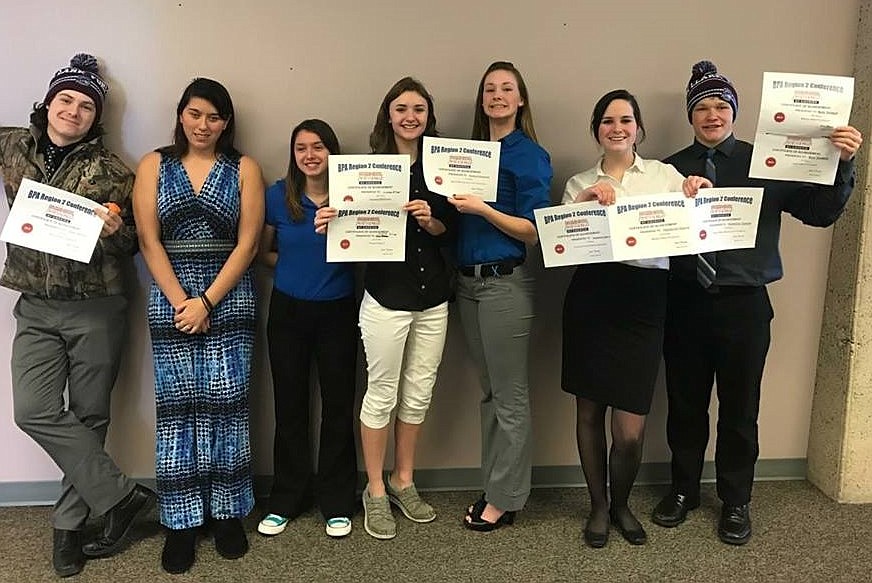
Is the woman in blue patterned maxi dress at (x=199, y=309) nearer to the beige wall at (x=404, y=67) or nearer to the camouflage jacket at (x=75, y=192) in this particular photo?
the camouflage jacket at (x=75, y=192)

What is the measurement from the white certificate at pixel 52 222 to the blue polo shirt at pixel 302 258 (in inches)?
24.5

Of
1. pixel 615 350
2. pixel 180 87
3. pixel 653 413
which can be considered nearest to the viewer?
pixel 615 350

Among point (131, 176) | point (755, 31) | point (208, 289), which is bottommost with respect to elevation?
point (208, 289)

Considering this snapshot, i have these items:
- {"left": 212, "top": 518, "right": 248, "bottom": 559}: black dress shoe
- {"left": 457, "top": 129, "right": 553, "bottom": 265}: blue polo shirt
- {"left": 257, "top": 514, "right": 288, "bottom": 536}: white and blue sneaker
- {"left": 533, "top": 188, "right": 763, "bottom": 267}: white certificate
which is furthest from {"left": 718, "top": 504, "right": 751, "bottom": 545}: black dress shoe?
{"left": 212, "top": 518, "right": 248, "bottom": 559}: black dress shoe

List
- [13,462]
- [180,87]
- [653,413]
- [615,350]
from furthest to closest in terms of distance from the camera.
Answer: [653,413], [13,462], [180,87], [615,350]

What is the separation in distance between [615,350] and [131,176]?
6.13 feet

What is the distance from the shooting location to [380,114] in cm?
252

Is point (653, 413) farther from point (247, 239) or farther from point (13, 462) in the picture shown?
point (13, 462)

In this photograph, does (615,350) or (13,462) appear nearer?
(615,350)

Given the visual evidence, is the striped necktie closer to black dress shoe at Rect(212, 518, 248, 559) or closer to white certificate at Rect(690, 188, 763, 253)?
white certificate at Rect(690, 188, 763, 253)

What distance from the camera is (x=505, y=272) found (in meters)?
2.49

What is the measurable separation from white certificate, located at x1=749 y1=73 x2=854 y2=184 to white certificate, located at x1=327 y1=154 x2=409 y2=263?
1.18 meters

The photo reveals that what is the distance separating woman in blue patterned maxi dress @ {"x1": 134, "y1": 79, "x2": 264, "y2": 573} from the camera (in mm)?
2432

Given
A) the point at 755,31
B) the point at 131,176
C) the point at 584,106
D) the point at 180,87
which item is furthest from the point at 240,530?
the point at 755,31
